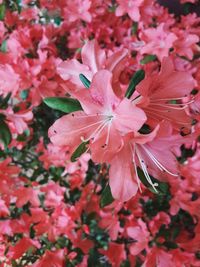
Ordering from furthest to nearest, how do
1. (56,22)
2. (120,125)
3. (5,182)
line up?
(56,22), (5,182), (120,125)

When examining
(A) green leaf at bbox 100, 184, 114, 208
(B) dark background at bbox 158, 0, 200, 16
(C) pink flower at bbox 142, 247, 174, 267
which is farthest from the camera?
Result: (B) dark background at bbox 158, 0, 200, 16

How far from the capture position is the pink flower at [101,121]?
54 cm

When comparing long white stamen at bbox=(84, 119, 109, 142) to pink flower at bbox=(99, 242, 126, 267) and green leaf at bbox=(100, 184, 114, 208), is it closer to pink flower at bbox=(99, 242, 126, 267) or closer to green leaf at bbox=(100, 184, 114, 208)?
green leaf at bbox=(100, 184, 114, 208)

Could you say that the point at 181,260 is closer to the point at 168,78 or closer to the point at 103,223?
the point at 103,223

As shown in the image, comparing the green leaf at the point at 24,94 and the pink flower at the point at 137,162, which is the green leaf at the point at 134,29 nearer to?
the green leaf at the point at 24,94

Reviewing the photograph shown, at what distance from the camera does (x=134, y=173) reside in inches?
23.4

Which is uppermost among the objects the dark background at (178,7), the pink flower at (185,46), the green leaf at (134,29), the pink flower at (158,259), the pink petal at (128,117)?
the dark background at (178,7)

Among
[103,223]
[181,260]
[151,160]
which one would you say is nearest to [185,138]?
[151,160]

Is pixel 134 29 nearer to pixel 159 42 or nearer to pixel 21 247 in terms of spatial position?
pixel 159 42

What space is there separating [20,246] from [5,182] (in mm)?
175

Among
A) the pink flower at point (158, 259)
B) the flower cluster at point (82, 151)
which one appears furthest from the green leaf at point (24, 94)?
the pink flower at point (158, 259)

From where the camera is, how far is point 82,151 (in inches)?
26.1

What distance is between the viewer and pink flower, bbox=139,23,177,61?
3.69ft

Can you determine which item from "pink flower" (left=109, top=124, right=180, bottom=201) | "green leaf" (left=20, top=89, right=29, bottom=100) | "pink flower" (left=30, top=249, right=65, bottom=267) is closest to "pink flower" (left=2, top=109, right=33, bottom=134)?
"green leaf" (left=20, top=89, right=29, bottom=100)
